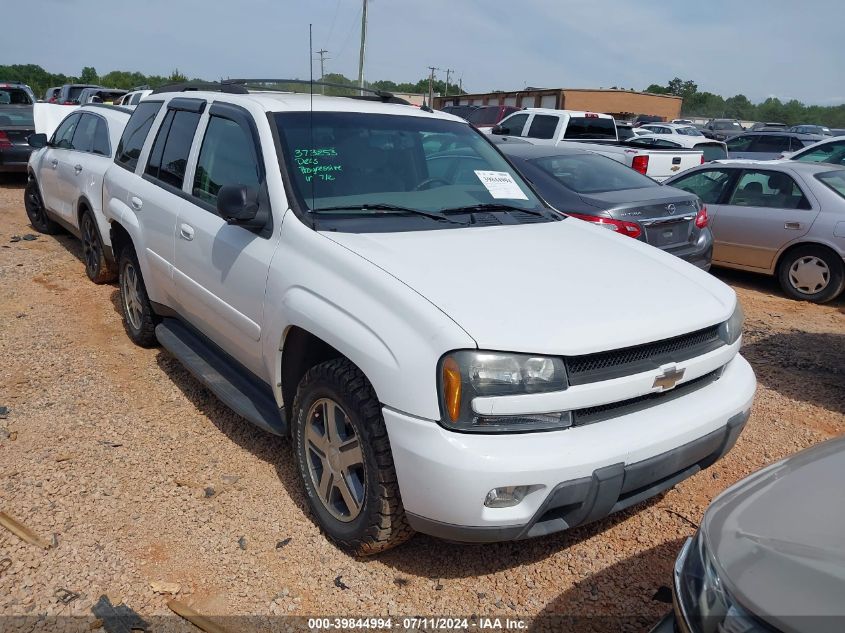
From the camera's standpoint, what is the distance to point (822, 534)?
66.2 inches

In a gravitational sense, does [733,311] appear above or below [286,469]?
above

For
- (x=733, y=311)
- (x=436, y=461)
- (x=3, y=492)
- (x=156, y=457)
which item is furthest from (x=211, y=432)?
(x=733, y=311)

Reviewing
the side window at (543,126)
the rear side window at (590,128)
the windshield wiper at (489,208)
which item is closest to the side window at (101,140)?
the windshield wiper at (489,208)

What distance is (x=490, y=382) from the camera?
2.37 meters

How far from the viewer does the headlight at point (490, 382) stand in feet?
7.71

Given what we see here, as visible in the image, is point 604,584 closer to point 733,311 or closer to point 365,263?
point 733,311

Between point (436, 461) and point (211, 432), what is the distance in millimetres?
2110

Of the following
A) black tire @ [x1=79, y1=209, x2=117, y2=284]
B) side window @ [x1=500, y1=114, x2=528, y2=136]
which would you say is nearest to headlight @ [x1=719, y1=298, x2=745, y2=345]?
black tire @ [x1=79, y1=209, x2=117, y2=284]

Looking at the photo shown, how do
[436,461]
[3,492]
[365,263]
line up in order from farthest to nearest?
[3,492] < [365,263] < [436,461]

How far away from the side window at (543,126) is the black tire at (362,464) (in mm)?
11506

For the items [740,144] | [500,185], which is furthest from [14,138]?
[740,144]

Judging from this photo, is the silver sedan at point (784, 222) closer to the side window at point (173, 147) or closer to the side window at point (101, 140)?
the side window at point (173, 147)

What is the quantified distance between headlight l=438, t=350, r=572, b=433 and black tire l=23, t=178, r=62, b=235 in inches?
319

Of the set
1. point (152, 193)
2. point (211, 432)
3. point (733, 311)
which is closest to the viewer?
point (733, 311)
